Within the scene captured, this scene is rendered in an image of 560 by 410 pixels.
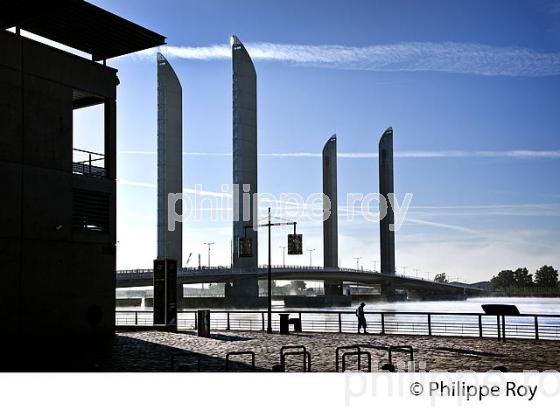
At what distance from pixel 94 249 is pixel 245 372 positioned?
1580cm

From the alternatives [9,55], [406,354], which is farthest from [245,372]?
[9,55]

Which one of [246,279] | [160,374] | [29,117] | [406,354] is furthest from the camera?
[246,279]

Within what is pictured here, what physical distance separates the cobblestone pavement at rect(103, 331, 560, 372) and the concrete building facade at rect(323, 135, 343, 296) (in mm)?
118419

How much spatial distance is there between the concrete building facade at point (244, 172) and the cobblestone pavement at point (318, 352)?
8658cm

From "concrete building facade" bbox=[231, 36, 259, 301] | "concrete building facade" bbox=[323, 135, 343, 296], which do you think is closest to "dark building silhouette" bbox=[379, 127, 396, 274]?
"concrete building facade" bbox=[323, 135, 343, 296]

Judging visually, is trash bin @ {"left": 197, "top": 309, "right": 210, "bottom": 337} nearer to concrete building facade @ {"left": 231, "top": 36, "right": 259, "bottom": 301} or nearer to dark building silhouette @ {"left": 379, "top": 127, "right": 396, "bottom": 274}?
concrete building facade @ {"left": 231, "top": 36, "right": 259, "bottom": 301}

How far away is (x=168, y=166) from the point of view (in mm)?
136625

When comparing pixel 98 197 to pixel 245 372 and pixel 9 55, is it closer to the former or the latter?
pixel 9 55

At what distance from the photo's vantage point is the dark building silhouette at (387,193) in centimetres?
15650

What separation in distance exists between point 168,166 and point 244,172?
76.2ft

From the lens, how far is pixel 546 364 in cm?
2020

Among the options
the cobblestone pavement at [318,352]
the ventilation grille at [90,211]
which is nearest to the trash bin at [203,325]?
the cobblestone pavement at [318,352]

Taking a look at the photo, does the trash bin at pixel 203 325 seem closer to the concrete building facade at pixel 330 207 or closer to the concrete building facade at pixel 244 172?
the concrete building facade at pixel 244 172

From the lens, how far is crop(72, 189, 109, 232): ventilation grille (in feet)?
103
